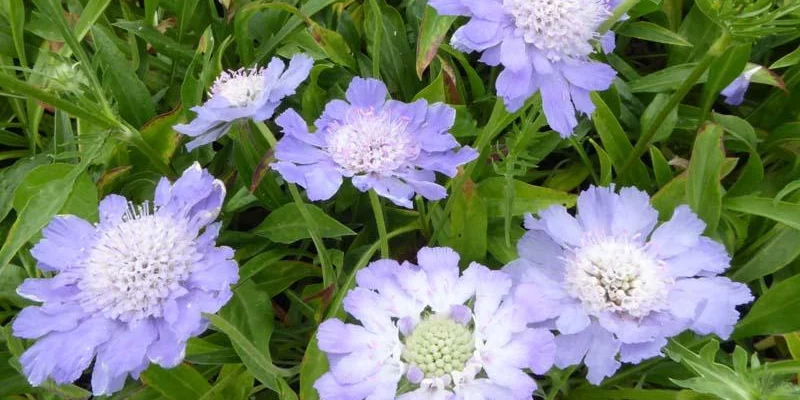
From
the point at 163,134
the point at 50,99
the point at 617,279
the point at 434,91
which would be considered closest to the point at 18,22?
the point at 163,134

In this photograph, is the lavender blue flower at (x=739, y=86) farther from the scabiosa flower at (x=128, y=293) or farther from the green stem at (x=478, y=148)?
the scabiosa flower at (x=128, y=293)

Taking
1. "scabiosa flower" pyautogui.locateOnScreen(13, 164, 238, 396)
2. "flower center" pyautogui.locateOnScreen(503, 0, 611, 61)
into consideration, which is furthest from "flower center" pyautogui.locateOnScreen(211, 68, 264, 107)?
"flower center" pyautogui.locateOnScreen(503, 0, 611, 61)

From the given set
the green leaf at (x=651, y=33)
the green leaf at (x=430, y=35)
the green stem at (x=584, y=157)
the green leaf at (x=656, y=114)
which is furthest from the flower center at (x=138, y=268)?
the green leaf at (x=651, y=33)

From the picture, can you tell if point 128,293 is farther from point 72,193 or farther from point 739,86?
point 739,86

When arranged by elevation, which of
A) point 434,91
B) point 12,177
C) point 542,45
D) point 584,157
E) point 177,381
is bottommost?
point 177,381

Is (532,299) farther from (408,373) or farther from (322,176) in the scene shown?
(322,176)

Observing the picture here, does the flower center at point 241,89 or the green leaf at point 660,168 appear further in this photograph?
the green leaf at point 660,168

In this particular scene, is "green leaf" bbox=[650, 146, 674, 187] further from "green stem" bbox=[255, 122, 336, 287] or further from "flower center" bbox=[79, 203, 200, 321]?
"flower center" bbox=[79, 203, 200, 321]

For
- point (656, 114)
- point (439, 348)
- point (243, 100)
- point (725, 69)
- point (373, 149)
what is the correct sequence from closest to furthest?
1. point (439, 348)
2. point (373, 149)
3. point (243, 100)
4. point (725, 69)
5. point (656, 114)
